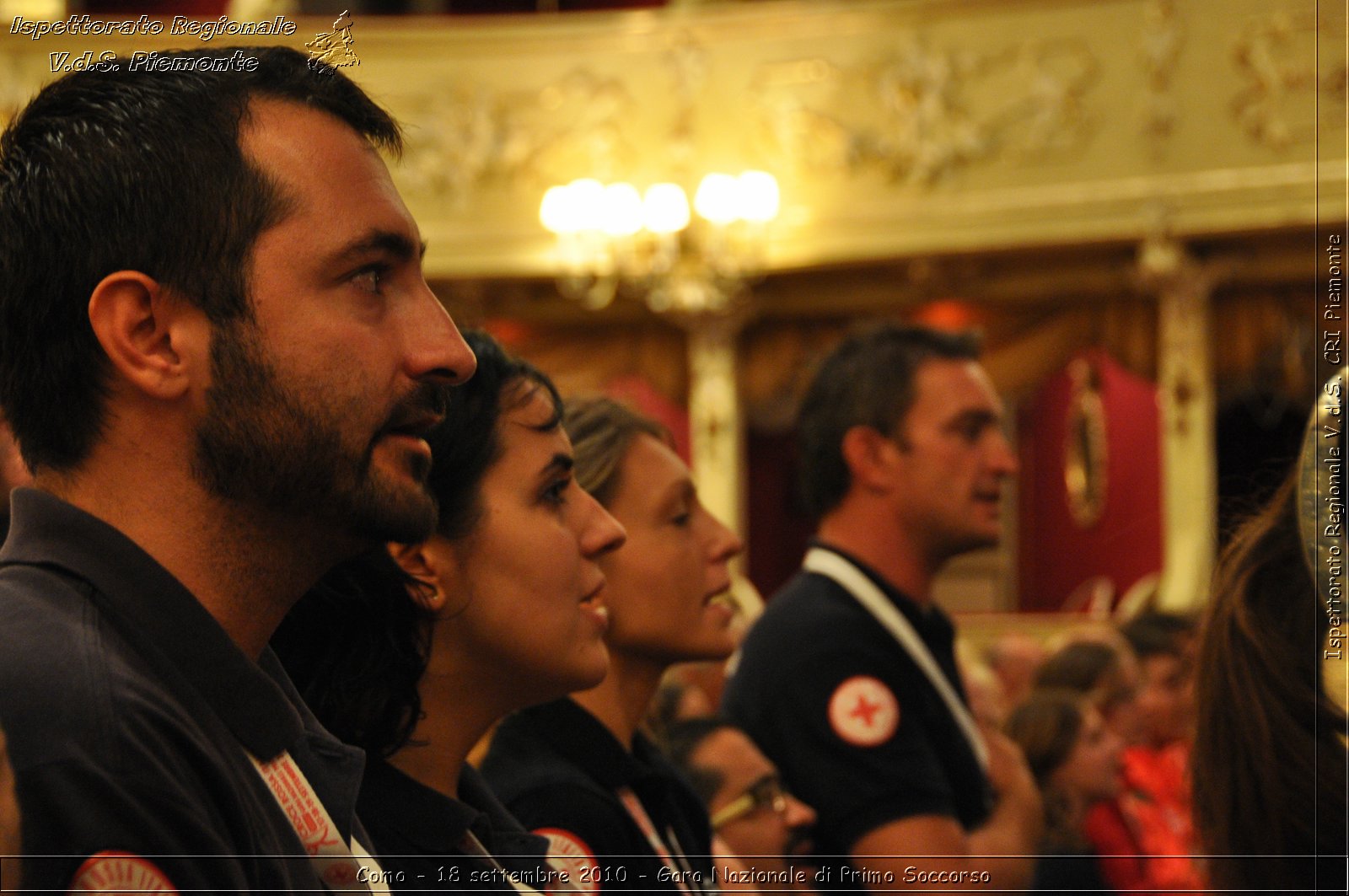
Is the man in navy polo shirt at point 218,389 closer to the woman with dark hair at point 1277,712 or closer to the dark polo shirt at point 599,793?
the dark polo shirt at point 599,793

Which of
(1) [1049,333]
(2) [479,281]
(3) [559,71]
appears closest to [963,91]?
(1) [1049,333]

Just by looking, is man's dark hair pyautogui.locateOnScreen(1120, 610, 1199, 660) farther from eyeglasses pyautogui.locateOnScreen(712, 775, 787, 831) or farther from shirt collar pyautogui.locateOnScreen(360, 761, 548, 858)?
shirt collar pyautogui.locateOnScreen(360, 761, 548, 858)

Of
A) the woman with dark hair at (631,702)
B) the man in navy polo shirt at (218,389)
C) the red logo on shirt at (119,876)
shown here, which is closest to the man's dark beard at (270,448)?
the man in navy polo shirt at (218,389)

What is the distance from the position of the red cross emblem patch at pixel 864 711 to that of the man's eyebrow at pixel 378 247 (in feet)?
4.39

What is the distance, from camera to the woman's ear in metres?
1.61

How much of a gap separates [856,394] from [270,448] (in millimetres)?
1931

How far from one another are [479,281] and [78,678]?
26.4 ft

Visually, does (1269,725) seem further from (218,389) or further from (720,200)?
(720,200)

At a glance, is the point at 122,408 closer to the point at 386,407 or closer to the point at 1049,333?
the point at 386,407

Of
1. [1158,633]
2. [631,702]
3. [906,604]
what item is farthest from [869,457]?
[1158,633]

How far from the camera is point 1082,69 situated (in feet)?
26.0

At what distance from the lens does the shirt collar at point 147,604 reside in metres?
0.97

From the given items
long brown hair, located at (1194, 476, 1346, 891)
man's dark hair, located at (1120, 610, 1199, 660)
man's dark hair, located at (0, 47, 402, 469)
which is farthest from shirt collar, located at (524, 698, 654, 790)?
man's dark hair, located at (1120, 610, 1199, 660)

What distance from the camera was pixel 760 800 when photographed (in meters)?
2.25
